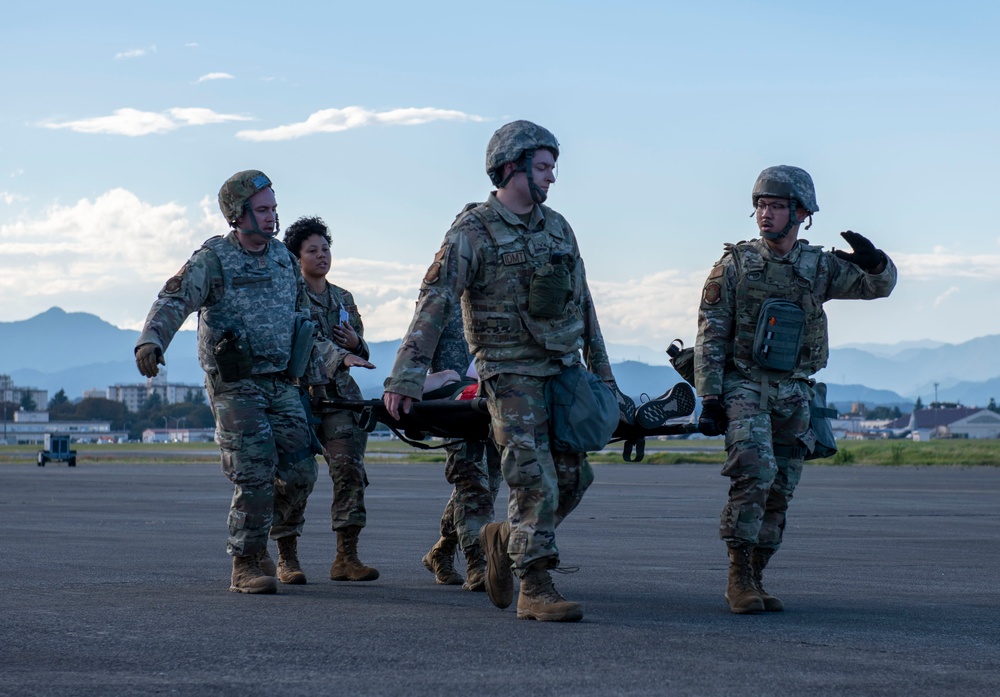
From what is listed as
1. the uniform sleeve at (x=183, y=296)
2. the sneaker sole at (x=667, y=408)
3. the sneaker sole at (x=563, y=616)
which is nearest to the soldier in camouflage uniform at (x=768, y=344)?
the sneaker sole at (x=667, y=408)

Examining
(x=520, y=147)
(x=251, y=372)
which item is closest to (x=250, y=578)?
(x=251, y=372)

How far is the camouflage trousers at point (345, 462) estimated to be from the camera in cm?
852

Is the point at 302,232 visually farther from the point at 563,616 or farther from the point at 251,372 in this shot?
the point at 563,616

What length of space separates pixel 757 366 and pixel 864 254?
86 cm

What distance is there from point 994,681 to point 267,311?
453cm

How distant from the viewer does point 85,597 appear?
729 centimetres

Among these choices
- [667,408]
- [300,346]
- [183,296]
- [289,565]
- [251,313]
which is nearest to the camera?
[667,408]

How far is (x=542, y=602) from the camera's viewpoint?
21.0ft

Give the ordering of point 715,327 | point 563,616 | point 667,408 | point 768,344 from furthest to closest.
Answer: point 715,327 < point 768,344 < point 667,408 < point 563,616

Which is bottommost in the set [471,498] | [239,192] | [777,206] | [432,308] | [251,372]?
[471,498]

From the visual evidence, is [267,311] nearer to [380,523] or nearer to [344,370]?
[344,370]

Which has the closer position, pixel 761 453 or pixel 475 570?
pixel 761 453

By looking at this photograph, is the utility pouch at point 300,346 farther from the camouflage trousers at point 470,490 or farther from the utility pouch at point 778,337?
the utility pouch at point 778,337

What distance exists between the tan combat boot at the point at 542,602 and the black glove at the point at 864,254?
2.43m
